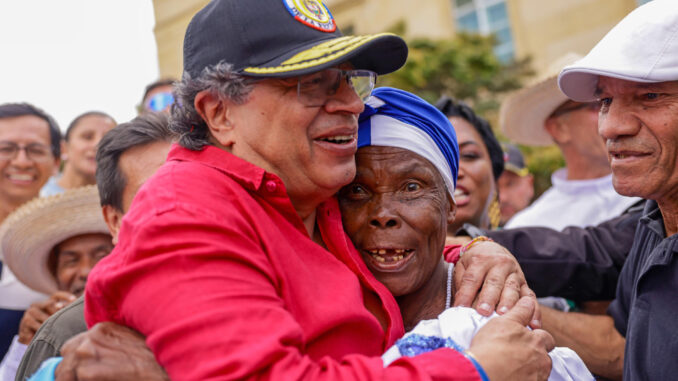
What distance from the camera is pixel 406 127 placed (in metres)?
2.56

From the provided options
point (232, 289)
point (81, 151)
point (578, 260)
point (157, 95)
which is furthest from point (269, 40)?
point (81, 151)

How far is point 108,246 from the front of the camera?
159 inches

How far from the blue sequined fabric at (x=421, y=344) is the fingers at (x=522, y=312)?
10.1 inches

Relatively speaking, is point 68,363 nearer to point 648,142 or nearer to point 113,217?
point 113,217

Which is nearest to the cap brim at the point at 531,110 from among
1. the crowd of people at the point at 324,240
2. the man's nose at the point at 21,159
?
the crowd of people at the point at 324,240

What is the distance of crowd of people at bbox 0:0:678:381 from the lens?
157 cm

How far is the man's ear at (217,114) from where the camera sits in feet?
6.89

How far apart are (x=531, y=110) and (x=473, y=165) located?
1576 mm

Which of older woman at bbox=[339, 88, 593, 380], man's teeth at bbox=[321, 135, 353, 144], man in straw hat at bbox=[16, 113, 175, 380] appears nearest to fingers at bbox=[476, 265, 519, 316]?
older woman at bbox=[339, 88, 593, 380]

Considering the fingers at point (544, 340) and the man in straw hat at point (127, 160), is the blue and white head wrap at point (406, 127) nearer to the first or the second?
the fingers at point (544, 340)

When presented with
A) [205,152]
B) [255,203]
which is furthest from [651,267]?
[205,152]

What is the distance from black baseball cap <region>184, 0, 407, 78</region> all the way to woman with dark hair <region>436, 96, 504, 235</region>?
228cm

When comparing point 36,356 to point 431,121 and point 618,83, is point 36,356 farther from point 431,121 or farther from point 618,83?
point 618,83

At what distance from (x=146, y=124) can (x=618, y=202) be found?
12.0ft
